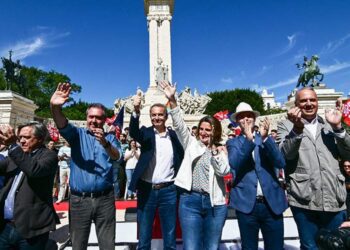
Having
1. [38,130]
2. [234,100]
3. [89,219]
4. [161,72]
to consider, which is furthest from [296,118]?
[234,100]

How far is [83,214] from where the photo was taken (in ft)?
8.91

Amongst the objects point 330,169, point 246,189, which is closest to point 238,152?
point 246,189

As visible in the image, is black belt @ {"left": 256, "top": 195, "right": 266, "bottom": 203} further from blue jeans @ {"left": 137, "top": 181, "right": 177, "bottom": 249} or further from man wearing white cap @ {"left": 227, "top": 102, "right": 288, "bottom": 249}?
blue jeans @ {"left": 137, "top": 181, "right": 177, "bottom": 249}

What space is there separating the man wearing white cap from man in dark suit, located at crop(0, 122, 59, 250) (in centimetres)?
161

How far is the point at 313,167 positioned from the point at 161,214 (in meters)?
1.54

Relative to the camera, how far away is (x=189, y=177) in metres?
2.95

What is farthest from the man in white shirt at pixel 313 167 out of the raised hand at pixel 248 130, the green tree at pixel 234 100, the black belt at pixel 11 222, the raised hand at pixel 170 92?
the green tree at pixel 234 100

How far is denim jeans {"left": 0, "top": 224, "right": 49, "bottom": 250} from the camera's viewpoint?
7.76 ft

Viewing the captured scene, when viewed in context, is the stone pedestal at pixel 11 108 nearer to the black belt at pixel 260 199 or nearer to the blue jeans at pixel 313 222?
the black belt at pixel 260 199

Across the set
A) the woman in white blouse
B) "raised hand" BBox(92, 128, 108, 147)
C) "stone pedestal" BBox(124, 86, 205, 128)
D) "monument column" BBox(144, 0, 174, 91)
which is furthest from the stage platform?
"monument column" BBox(144, 0, 174, 91)

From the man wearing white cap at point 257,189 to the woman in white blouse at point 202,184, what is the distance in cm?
22

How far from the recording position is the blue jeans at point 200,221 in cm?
288

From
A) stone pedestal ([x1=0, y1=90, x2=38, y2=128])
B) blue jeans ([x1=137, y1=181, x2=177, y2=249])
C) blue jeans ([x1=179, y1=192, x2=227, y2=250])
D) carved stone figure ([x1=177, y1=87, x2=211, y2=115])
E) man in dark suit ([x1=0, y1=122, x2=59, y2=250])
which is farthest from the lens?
carved stone figure ([x1=177, y1=87, x2=211, y2=115])

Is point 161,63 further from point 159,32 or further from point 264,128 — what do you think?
point 264,128
